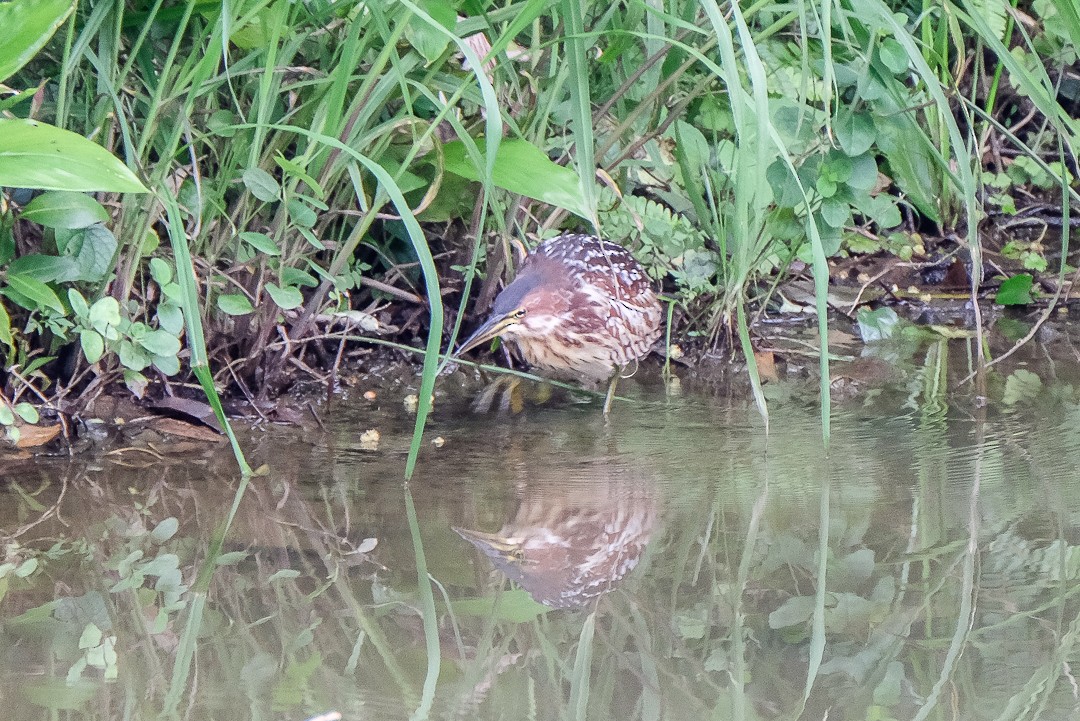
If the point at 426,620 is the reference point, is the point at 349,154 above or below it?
above

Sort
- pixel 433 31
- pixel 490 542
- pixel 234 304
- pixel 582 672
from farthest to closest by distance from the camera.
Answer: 1. pixel 234 304
2. pixel 433 31
3. pixel 490 542
4. pixel 582 672

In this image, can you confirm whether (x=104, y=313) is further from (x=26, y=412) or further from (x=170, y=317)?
(x=26, y=412)

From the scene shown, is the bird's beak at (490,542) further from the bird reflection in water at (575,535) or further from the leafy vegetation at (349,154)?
the leafy vegetation at (349,154)

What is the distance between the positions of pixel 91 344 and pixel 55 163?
53 cm

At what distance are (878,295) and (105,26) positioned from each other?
2.99 metres

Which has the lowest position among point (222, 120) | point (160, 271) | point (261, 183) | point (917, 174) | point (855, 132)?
point (160, 271)

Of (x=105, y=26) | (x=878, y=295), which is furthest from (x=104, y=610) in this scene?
(x=878, y=295)

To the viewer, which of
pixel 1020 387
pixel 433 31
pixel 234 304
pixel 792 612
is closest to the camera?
pixel 792 612

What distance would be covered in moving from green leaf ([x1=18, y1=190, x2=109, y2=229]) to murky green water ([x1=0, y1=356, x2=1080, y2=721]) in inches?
23.4

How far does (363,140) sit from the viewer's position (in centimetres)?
274

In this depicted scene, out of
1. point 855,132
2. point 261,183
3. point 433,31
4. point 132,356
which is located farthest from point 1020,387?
point 132,356

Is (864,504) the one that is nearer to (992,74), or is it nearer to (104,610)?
(104,610)

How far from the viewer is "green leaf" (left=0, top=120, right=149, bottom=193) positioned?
2.37 metres

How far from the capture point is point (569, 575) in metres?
2.16
